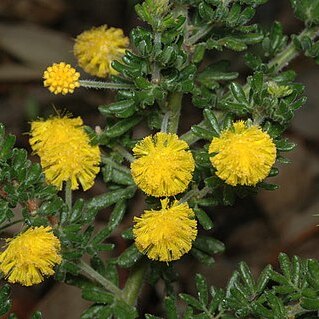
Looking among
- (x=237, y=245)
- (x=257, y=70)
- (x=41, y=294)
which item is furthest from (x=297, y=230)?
(x=257, y=70)

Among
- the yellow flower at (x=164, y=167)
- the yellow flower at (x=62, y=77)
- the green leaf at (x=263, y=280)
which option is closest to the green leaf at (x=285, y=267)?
the green leaf at (x=263, y=280)

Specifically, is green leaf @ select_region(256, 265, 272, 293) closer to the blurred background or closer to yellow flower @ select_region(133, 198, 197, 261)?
yellow flower @ select_region(133, 198, 197, 261)

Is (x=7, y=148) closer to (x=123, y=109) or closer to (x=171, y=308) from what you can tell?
(x=123, y=109)

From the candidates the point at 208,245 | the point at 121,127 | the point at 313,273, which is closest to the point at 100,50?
the point at 121,127

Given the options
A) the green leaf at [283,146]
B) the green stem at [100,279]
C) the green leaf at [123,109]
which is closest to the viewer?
the green leaf at [283,146]

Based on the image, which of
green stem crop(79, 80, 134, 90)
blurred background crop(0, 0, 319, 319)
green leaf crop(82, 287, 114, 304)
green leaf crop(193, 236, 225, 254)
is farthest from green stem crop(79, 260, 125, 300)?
blurred background crop(0, 0, 319, 319)

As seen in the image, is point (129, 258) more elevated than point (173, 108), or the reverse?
point (173, 108)

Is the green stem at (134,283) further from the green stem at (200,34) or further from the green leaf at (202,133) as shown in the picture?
the green stem at (200,34)
